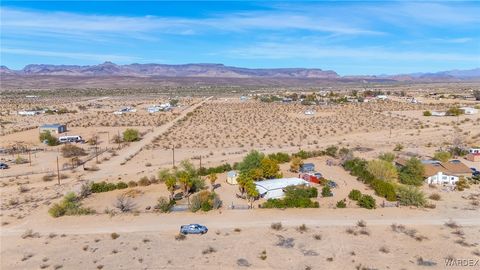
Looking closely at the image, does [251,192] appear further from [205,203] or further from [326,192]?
[326,192]

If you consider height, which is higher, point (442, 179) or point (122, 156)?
point (442, 179)

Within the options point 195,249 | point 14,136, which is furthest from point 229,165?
point 14,136

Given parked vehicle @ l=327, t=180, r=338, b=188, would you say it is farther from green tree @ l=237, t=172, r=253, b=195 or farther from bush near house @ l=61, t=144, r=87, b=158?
bush near house @ l=61, t=144, r=87, b=158

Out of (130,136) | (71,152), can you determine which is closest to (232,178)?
(71,152)

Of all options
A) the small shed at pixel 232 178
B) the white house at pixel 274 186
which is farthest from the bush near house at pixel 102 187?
the white house at pixel 274 186

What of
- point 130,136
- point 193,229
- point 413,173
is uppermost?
point 413,173
